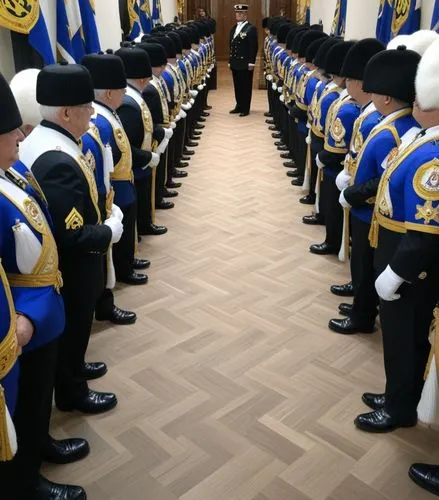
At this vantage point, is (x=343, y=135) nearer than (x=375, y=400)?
No

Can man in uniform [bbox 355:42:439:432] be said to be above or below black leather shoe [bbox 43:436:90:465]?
above

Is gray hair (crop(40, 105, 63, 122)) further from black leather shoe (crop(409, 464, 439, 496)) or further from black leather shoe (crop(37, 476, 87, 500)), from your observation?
black leather shoe (crop(409, 464, 439, 496))

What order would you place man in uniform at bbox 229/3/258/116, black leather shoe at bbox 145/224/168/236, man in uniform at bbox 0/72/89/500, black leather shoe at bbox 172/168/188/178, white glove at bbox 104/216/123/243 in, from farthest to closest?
man in uniform at bbox 229/3/258/116 < black leather shoe at bbox 172/168/188/178 < black leather shoe at bbox 145/224/168/236 < white glove at bbox 104/216/123/243 < man in uniform at bbox 0/72/89/500

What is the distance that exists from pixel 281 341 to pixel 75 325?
122 centimetres

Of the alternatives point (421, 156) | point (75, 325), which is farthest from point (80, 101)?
point (421, 156)

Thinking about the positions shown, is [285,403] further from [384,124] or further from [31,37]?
[31,37]

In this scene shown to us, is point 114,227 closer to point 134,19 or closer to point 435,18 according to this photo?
point 435,18

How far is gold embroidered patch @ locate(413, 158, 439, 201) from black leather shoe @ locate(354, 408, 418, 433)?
Answer: 1048 mm

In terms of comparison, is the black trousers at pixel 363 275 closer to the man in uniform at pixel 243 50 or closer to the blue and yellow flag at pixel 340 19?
the blue and yellow flag at pixel 340 19

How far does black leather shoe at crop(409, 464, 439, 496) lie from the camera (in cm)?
211

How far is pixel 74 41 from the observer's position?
445cm

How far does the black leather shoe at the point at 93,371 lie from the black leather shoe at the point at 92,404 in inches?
8.7

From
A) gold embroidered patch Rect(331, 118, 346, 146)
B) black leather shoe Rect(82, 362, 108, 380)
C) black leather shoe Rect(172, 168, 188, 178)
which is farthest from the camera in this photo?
black leather shoe Rect(172, 168, 188, 178)

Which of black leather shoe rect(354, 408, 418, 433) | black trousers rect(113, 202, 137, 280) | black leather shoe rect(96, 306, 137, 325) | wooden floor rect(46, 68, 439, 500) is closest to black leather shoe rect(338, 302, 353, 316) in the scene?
wooden floor rect(46, 68, 439, 500)
